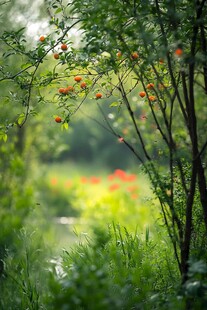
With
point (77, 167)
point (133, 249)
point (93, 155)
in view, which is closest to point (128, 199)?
point (133, 249)

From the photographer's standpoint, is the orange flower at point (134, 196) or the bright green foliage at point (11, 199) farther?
the orange flower at point (134, 196)

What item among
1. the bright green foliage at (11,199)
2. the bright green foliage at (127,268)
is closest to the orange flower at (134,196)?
the bright green foliage at (11,199)

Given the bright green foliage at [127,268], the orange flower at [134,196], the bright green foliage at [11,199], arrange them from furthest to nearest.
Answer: the orange flower at [134,196]
the bright green foliage at [11,199]
the bright green foliage at [127,268]

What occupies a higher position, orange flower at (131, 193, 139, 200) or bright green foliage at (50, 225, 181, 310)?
Answer: orange flower at (131, 193, 139, 200)

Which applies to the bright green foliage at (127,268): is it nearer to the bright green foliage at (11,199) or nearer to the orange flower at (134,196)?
the bright green foliage at (11,199)

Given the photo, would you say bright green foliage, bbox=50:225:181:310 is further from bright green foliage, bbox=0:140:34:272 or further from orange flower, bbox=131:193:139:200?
orange flower, bbox=131:193:139:200

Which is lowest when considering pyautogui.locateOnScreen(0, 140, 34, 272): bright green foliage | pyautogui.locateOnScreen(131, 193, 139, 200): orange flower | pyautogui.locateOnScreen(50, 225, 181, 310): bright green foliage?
pyautogui.locateOnScreen(50, 225, 181, 310): bright green foliage

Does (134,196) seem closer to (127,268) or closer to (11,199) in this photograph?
(11,199)

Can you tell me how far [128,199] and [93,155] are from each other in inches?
575

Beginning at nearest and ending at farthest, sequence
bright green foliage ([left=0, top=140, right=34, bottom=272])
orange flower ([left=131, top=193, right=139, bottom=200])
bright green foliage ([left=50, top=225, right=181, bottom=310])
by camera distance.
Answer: bright green foliage ([left=50, top=225, right=181, bottom=310]), bright green foliage ([left=0, top=140, right=34, bottom=272]), orange flower ([left=131, top=193, right=139, bottom=200])

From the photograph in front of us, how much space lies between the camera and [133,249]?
3.51 meters

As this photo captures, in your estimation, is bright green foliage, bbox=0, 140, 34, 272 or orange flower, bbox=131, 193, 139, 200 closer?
bright green foliage, bbox=0, 140, 34, 272

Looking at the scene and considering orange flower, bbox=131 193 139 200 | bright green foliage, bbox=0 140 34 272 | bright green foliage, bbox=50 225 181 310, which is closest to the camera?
bright green foliage, bbox=50 225 181 310

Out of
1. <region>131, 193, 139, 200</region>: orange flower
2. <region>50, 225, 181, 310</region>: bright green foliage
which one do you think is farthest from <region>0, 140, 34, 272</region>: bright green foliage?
<region>131, 193, 139, 200</region>: orange flower
